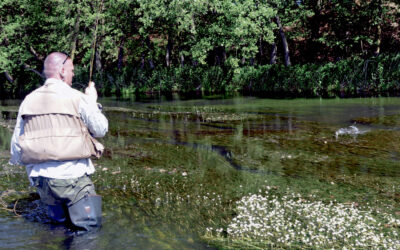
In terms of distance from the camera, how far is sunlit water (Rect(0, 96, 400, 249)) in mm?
6645

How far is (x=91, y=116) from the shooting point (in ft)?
16.9

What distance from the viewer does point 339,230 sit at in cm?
625

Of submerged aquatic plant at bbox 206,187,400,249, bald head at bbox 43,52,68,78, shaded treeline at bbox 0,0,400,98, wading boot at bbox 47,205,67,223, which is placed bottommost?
submerged aquatic plant at bbox 206,187,400,249

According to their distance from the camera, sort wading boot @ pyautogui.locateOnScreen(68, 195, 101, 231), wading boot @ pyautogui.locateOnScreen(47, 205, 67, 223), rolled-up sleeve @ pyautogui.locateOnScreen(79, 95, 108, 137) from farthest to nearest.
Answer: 1. wading boot @ pyautogui.locateOnScreen(47, 205, 67, 223)
2. wading boot @ pyautogui.locateOnScreen(68, 195, 101, 231)
3. rolled-up sleeve @ pyautogui.locateOnScreen(79, 95, 108, 137)

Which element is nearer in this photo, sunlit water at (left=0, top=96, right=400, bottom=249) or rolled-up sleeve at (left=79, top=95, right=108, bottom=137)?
rolled-up sleeve at (left=79, top=95, right=108, bottom=137)

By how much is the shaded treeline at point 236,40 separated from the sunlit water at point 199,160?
32.7 feet

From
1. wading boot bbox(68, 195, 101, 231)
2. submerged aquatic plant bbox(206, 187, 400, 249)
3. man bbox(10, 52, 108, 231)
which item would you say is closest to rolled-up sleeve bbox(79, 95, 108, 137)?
man bbox(10, 52, 108, 231)

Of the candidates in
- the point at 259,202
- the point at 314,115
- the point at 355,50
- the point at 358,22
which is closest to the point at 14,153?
the point at 259,202

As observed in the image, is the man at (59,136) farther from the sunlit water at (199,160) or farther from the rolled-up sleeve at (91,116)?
the sunlit water at (199,160)

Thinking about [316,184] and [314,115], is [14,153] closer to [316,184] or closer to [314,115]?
[316,184]

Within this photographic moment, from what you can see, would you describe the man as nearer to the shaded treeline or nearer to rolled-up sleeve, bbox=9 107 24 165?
rolled-up sleeve, bbox=9 107 24 165

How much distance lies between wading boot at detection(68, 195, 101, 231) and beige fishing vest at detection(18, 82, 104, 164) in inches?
29.2

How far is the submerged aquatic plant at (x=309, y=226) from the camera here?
A: 6.00 m

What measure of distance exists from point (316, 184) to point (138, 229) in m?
4.18
